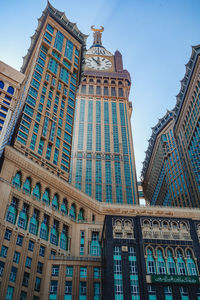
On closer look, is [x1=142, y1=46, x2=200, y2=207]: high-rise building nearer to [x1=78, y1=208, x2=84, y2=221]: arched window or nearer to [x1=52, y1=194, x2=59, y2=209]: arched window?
[x1=78, y1=208, x2=84, y2=221]: arched window

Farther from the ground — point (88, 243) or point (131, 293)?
point (88, 243)

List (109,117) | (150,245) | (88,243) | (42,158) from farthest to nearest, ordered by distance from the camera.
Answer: (109,117)
(42,158)
(88,243)
(150,245)

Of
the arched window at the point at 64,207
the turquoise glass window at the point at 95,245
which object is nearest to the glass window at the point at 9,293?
the turquoise glass window at the point at 95,245

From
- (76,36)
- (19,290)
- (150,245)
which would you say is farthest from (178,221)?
(76,36)

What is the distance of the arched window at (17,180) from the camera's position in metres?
60.8

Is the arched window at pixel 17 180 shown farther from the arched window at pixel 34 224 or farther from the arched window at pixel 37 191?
the arched window at pixel 34 224

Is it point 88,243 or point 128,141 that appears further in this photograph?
point 128,141

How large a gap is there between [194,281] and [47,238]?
2729cm

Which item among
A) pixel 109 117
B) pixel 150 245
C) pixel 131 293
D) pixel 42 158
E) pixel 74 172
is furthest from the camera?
pixel 109 117

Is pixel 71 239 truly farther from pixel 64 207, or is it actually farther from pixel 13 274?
pixel 13 274

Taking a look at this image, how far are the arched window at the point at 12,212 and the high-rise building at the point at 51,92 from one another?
20092 mm

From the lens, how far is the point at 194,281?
4838 centimetres

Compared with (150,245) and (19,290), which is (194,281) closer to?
(150,245)

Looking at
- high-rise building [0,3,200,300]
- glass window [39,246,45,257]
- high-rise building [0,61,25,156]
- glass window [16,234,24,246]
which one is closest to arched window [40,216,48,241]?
high-rise building [0,3,200,300]
